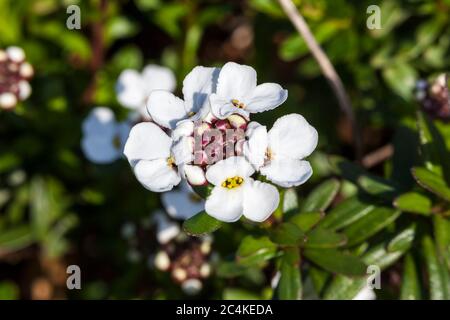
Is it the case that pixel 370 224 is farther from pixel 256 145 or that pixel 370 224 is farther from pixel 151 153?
pixel 151 153

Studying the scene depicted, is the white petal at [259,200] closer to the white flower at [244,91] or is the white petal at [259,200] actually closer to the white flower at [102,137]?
the white flower at [244,91]

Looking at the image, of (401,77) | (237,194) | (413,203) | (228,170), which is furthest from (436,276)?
(401,77)

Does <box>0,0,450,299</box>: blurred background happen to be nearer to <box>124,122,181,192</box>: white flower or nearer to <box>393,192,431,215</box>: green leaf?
<box>393,192,431,215</box>: green leaf

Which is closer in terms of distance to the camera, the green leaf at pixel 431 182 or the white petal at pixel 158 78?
the green leaf at pixel 431 182

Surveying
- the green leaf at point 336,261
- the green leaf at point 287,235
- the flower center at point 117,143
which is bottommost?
the green leaf at point 336,261

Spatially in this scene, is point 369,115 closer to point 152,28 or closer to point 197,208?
point 197,208

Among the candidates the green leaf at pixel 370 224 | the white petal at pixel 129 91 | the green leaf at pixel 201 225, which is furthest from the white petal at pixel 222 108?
the white petal at pixel 129 91
